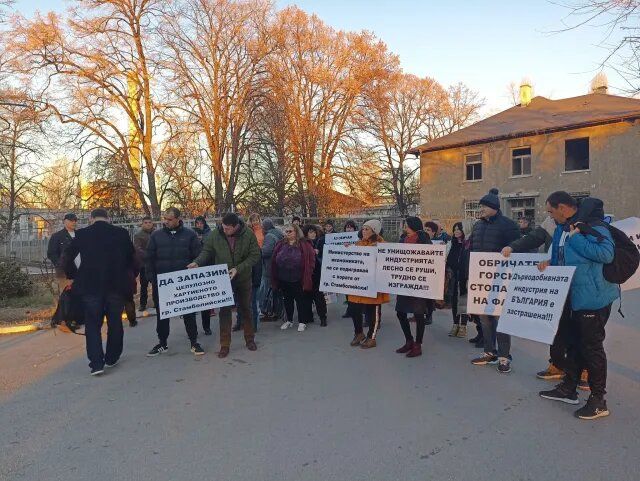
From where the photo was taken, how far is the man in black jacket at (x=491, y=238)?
5602mm

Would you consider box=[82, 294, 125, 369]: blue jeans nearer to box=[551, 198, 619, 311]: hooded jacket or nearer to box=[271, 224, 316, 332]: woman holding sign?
box=[271, 224, 316, 332]: woman holding sign

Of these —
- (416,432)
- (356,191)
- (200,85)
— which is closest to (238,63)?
(200,85)

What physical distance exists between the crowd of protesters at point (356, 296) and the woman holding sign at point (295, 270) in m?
0.02

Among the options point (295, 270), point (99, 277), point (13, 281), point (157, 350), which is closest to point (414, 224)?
point (295, 270)

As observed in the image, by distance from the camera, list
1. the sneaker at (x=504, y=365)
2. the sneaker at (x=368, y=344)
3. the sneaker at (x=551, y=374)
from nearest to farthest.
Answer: the sneaker at (x=551, y=374) < the sneaker at (x=504, y=365) < the sneaker at (x=368, y=344)

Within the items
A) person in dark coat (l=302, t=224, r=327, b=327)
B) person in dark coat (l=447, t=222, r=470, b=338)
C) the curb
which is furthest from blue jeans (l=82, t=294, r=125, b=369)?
person in dark coat (l=447, t=222, r=470, b=338)

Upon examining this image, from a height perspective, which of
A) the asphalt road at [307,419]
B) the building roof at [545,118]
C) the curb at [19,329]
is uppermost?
the building roof at [545,118]

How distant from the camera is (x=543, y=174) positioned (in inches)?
1014

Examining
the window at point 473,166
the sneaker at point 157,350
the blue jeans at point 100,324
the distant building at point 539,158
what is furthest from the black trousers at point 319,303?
the window at point 473,166

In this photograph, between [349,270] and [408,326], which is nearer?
[408,326]

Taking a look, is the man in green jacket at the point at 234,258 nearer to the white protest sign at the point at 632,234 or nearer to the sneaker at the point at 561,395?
the sneaker at the point at 561,395

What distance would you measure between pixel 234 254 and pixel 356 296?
5.72 ft

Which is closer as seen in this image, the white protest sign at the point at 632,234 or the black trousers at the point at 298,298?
the white protest sign at the point at 632,234

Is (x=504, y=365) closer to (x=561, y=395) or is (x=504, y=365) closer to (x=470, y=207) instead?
(x=561, y=395)
